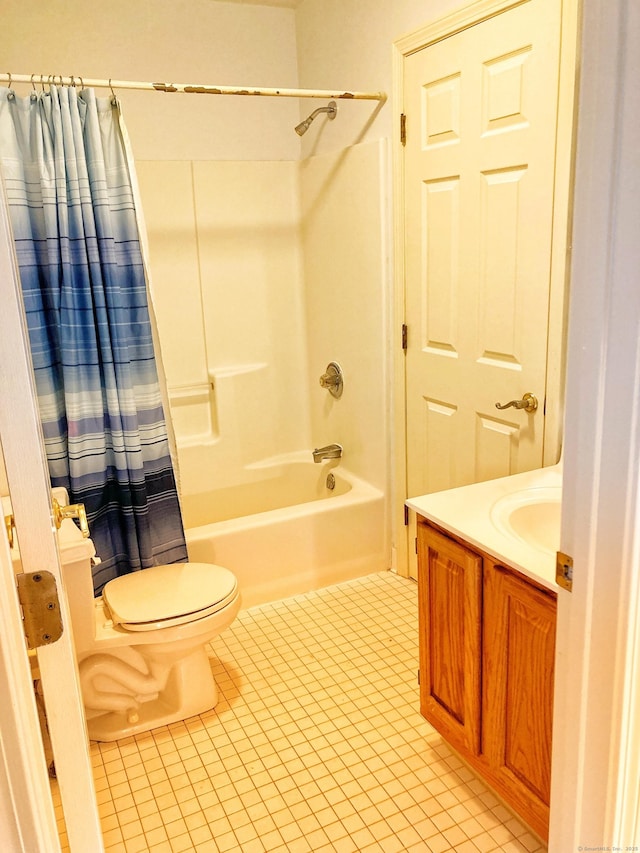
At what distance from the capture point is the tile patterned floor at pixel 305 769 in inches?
66.3

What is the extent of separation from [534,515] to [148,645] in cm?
116

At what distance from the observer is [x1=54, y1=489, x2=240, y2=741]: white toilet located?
77.6 inches

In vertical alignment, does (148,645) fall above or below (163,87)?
below

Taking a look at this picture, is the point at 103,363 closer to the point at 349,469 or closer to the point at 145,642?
the point at 145,642

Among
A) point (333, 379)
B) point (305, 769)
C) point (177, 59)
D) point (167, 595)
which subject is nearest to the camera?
point (305, 769)

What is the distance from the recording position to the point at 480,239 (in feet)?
7.28

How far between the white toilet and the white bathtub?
421mm

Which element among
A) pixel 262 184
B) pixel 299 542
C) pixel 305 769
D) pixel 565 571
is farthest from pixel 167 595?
pixel 262 184

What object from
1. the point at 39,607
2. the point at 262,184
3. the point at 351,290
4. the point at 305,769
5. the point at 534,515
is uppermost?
the point at 262,184

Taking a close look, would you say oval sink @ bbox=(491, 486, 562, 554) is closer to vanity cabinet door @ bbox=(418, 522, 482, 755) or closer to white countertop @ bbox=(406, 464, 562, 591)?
white countertop @ bbox=(406, 464, 562, 591)

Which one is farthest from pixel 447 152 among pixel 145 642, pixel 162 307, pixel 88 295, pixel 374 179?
pixel 145 642

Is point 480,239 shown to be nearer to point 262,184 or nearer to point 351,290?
point 351,290

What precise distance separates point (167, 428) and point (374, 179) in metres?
1.24

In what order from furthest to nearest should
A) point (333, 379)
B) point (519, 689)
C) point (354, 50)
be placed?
point (333, 379)
point (354, 50)
point (519, 689)
